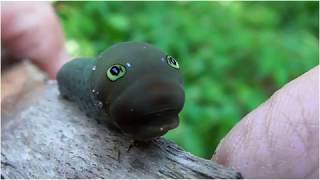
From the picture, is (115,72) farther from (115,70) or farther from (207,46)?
(207,46)

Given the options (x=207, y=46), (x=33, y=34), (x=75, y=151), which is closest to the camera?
(x=75, y=151)

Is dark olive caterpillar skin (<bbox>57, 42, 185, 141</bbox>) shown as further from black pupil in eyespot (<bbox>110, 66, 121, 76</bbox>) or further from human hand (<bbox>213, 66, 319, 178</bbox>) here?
human hand (<bbox>213, 66, 319, 178</bbox>)

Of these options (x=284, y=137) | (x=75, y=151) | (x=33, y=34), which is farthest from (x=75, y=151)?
(x=33, y=34)

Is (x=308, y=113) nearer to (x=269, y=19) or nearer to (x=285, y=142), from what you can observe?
(x=285, y=142)

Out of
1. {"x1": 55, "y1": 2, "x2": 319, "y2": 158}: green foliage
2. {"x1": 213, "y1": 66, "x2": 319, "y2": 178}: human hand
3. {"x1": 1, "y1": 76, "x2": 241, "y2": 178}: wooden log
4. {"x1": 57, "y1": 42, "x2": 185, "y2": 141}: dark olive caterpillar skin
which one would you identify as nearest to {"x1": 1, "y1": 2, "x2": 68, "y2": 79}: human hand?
{"x1": 55, "y1": 2, "x2": 319, "y2": 158}: green foliage

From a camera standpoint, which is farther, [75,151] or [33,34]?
[33,34]

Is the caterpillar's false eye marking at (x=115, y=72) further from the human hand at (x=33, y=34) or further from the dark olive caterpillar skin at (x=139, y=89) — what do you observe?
the human hand at (x=33, y=34)

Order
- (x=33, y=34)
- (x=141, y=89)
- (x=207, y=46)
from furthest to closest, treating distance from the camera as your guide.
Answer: (x=207, y=46) → (x=33, y=34) → (x=141, y=89)

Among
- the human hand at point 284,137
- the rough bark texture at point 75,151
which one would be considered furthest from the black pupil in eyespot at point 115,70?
the human hand at point 284,137
